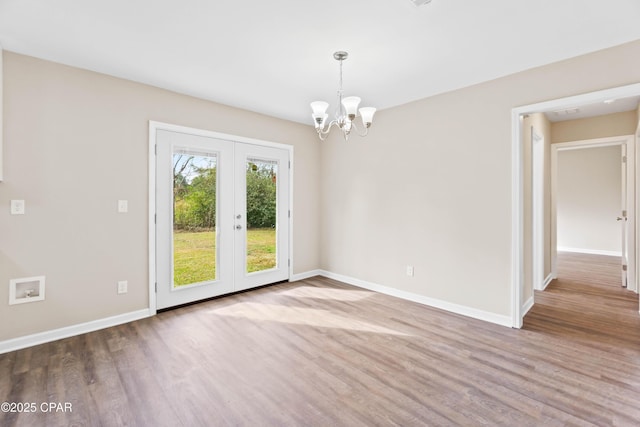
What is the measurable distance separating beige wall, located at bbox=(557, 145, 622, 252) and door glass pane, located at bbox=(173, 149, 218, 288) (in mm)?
8507

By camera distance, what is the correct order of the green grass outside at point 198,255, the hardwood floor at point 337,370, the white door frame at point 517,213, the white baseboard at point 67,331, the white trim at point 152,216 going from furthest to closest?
the green grass outside at point 198,255 → the white trim at point 152,216 → the white door frame at point 517,213 → the white baseboard at point 67,331 → the hardwood floor at point 337,370

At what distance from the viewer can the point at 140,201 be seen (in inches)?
129

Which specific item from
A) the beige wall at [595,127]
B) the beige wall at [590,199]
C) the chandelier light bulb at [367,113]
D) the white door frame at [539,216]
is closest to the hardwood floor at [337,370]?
the white door frame at [539,216]

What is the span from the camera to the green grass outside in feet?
11.8

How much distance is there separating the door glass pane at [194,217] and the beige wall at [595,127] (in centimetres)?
535

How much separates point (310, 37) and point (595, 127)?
185 inches

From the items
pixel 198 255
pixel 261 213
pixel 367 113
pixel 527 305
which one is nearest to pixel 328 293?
pixel 261 213

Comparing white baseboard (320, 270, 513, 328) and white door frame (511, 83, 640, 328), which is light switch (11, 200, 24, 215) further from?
white door frame (511, 83, 640, 328)

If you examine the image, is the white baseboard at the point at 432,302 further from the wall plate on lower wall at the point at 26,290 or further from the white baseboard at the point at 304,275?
the wall plate on lower wall at the point at 26,290

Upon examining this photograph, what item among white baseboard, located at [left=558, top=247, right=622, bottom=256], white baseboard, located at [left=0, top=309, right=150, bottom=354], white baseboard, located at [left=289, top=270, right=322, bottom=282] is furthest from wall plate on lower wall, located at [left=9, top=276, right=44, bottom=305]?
white baseboard, located at [left=558, top=247, right=622, bottom=256]

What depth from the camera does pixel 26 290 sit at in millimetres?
2646

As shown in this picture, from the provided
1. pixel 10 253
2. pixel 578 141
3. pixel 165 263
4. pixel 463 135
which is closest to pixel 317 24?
pixel 463 135

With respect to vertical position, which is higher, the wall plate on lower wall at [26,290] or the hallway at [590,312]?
the wall plate on lower wall at [26,290]

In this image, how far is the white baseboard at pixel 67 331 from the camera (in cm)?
256
